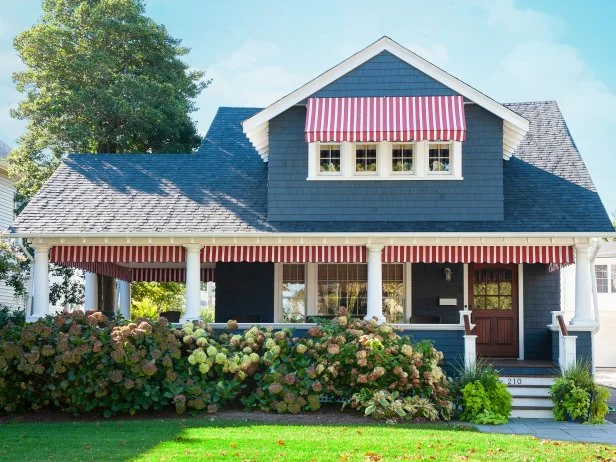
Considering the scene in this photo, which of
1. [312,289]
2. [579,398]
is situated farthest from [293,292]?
[579,398]

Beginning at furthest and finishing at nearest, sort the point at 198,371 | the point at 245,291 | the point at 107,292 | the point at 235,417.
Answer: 1. the point at 107,292
2. the point at 245,291
3. the point at 198,371
4. the point at 235,417

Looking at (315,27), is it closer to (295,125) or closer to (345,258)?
(295,125)

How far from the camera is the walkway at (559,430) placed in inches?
522

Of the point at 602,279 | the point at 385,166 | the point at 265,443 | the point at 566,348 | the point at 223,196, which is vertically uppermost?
the point at 385,166

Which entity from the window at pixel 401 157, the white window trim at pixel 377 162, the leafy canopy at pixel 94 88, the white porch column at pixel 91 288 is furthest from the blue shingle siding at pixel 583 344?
the leafy canopy at pixel 94 88

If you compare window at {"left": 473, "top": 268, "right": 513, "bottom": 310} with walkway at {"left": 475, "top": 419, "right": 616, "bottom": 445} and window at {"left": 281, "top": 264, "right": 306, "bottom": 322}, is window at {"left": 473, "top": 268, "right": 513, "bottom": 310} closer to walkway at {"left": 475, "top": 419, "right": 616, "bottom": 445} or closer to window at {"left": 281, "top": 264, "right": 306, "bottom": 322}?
window at {"left": 281, "top": 264, "right": 306, "bottom": 322}

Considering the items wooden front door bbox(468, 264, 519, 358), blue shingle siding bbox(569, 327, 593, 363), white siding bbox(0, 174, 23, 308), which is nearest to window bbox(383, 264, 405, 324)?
wooden front door bbox(468, 264, 519, 358)

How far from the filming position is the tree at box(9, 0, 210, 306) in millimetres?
28984

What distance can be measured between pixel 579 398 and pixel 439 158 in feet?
19.6

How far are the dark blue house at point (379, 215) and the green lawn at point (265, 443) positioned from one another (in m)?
4.12

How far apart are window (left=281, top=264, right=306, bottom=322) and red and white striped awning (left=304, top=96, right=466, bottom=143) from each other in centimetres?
→ 384

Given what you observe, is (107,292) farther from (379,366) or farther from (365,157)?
(379,366)

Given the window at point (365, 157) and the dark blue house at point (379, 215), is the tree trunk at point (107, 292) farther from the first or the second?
the window at point (365, 157)

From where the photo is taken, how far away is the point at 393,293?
19766mm
